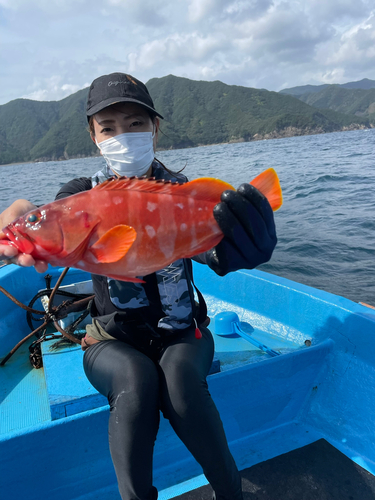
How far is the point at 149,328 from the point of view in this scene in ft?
8.24

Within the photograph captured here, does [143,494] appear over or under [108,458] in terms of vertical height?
over

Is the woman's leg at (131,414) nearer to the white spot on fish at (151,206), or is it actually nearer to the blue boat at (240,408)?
the blue boat at (240,408)

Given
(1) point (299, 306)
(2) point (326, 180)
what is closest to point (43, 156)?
(2) point (326, 180)

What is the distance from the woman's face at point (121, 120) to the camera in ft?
8.79

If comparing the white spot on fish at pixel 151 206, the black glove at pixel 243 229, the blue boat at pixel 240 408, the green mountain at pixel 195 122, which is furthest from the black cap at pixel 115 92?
the green mountain at pixel 195 122

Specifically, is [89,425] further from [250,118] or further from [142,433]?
[250,118]

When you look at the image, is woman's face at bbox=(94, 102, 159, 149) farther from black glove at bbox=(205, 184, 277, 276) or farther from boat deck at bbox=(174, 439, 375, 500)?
boat deck at bbox=(174, 439, 375, 500)

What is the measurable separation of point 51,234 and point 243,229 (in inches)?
43.3

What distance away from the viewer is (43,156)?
12344 cm

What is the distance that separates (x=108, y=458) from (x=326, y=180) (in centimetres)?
1788

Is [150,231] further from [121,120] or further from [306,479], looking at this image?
[306,479]

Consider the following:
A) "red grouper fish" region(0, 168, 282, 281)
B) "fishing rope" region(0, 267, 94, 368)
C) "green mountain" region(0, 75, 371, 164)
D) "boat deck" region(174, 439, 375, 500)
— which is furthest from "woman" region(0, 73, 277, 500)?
"green mountain" region(0, 75, 371, 164)

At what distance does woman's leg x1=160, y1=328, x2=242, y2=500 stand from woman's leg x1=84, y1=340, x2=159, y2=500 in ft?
0.36

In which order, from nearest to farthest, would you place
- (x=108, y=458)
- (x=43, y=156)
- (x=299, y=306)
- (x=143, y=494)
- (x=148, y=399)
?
(x=143, y=494), (x=148, y=399), (x=108, y=458), (x=299, y=306), (x=43, y=156)
